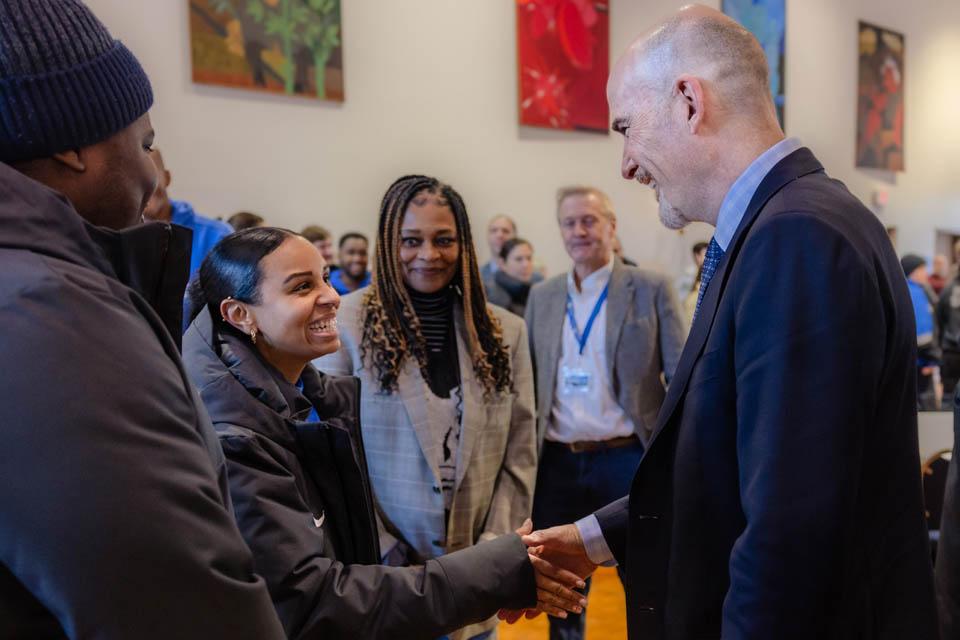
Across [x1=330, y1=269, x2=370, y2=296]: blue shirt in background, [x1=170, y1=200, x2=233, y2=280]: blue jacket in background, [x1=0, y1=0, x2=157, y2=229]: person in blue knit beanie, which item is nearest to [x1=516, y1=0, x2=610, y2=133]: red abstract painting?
[x1=330, y1=269, x2=370, y2=296]: blue shirt in background

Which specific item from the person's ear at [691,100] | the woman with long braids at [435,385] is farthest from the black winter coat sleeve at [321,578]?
the person's ear at [691,100]

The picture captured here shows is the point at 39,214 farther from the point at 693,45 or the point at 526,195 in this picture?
the point at 526,195

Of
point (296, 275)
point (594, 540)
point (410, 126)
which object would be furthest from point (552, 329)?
point (410, 126)

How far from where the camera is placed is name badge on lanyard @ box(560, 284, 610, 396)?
3125 millimetres

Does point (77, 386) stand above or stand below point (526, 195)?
below

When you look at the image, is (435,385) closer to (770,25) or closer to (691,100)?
(691,100)

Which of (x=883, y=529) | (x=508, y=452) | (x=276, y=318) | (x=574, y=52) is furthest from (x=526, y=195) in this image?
(x=883, y=529)

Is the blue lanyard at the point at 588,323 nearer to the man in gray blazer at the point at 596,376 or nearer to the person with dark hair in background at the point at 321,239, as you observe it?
the man in gray blazer at the point at 596,376

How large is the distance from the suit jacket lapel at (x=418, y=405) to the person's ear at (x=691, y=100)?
1.16 metres

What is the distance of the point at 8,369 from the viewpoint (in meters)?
0.71

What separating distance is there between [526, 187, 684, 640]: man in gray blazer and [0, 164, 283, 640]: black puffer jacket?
90.4 inches

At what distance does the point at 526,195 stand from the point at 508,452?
254 inches

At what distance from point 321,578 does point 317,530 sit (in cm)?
8

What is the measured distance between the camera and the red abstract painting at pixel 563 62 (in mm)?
8477
